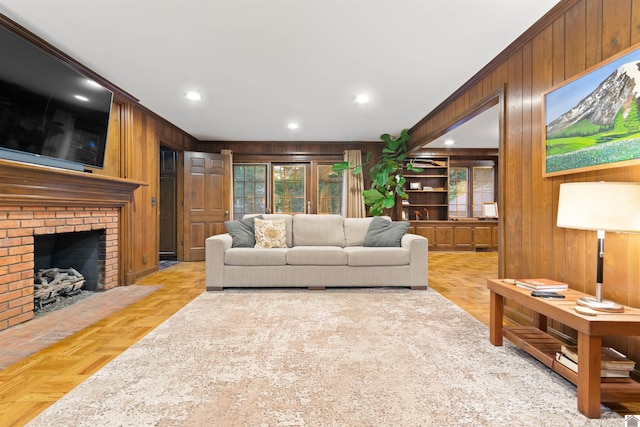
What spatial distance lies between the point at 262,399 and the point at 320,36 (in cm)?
260

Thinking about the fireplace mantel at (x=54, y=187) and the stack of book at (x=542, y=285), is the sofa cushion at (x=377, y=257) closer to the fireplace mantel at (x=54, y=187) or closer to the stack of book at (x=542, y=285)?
the stack of book at (x=542, y=285)

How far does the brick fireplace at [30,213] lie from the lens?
93.5 inches

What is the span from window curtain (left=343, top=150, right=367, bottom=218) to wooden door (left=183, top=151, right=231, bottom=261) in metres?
2.39

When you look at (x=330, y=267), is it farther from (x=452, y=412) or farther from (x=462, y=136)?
(x=462, y=136)

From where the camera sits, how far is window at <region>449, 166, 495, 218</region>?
750cm

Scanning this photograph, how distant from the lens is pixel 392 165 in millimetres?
5953

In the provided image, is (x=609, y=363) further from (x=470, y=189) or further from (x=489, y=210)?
(x=470, y=189)

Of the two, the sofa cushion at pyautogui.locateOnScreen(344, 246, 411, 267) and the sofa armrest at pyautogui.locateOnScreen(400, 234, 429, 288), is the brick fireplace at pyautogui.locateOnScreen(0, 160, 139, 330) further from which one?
the sofa armrest at pyautogui.locateOnScreen(400, 234, 429, 288)

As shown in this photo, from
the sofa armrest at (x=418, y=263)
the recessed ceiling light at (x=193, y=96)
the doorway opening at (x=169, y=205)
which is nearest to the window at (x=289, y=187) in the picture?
the doorway opening at (x=169, y=205)

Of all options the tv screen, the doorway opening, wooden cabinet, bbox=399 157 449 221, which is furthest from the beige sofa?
wooden cabinet, bbox=399 157 449 221

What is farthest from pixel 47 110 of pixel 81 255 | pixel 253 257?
pixel 253 257

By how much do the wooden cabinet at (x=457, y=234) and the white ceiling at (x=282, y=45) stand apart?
330cm

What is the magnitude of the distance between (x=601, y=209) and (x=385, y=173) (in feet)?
15.2

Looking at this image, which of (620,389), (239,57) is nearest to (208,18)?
(239,57)
